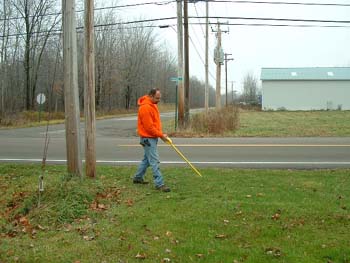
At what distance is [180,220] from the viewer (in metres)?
5.79

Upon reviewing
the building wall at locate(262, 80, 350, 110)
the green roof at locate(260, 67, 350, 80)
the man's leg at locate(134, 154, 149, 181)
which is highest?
the green roof at locate(260, 67, 350, 80)

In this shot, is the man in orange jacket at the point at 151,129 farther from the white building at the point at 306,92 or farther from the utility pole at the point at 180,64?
the white building at the point at 306,92

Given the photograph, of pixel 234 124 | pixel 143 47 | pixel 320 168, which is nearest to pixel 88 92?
pixel 320 168

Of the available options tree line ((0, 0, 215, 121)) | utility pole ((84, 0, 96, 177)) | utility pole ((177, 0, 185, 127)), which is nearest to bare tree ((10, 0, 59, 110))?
tree line ((0, 0, 215, 121))

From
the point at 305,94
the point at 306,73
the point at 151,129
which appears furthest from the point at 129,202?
the point at 306,73

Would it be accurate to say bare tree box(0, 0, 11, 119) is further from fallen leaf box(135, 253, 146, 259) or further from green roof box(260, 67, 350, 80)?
fallen leaf box(135, 253, 146, 259)

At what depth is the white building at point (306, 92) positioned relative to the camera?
6047 cm

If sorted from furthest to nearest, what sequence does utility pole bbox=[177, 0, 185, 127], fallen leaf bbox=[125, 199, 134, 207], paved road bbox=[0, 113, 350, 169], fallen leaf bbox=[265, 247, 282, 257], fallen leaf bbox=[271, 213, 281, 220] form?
utility pole bbox=[177, 0, 185, 127]
paved road bbox=[0, 113, 350, 169]
fallen leaf bbox=[125, 199, 134, 207]
fallen leaf bbox=[271, 213, 281, 220]
fallen leaf bbox=[265, 247, 282, 257]

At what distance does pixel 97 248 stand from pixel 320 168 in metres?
6.96

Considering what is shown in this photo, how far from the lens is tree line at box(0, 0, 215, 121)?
4403 cm

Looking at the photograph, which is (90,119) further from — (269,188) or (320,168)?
(320,168)

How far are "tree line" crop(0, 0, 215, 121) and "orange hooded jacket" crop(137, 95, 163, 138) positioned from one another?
21.6 meters

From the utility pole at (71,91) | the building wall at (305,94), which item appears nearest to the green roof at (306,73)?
the building wall at (305,94)

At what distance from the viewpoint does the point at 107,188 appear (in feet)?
25.1
